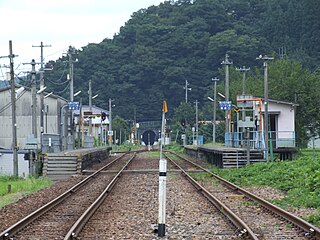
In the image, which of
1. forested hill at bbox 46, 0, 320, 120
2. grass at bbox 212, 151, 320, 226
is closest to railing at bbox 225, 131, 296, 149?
grass at bbox 212, 151, 320, 226

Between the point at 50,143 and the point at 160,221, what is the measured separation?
93.3 ft

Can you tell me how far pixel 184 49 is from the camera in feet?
362

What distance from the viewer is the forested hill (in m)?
102

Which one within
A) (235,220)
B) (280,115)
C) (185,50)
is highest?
(185,50)

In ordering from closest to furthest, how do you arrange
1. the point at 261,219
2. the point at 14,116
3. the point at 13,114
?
the point at 261,219 < the point at 13,114 < the point at 14,116

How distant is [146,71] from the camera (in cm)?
10969

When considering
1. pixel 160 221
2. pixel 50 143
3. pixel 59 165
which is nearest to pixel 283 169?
pixel 59 165

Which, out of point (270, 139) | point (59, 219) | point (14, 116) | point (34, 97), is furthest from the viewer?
point (34, 97)

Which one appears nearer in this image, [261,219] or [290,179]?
[261,219]

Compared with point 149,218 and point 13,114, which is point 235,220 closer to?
point 149,218

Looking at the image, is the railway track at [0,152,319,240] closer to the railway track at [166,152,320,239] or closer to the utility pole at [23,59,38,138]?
the railway track at [166,152,320,239]

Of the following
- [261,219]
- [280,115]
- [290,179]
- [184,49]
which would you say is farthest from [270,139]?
[184,49]

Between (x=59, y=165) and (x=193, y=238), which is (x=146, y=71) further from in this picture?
(x=193, y=238)

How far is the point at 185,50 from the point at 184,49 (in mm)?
219
